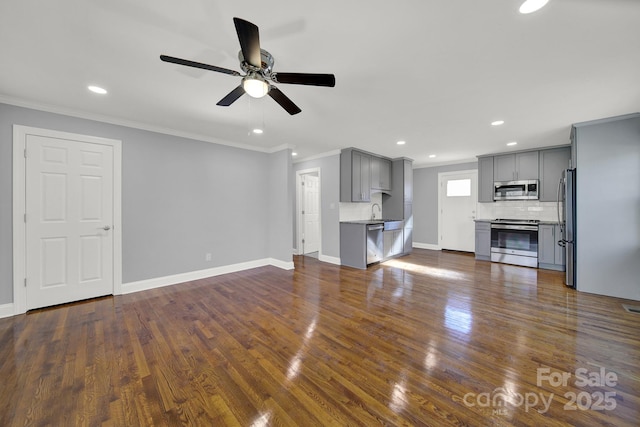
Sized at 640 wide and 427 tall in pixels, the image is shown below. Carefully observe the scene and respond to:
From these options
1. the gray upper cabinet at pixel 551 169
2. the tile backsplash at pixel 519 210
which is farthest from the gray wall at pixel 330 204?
the gray upper cabinet at pixel 551 169

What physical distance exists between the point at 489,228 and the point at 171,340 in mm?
6142

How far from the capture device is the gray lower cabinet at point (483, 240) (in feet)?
17.9

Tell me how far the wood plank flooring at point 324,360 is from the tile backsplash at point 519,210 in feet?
8.11

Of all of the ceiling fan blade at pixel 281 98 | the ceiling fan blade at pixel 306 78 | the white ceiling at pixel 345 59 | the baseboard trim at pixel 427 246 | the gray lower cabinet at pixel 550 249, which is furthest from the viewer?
the baseboard trim at pixel 427 246

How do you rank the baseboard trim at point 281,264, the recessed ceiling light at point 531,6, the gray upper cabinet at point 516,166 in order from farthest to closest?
the gray upper cabinet at point 516,166 < the baseboard trim at point 281,264 < the recessed ceiling light at point 531,6

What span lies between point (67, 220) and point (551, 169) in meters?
8.40

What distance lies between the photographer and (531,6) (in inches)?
58.1

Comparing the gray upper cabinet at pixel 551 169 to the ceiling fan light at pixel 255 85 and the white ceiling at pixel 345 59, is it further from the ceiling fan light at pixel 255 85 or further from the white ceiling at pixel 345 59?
the ceiling fan light at pixel 255 85

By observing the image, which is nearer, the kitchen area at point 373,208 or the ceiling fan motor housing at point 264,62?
the ceiling fan motor housing at point 264,62

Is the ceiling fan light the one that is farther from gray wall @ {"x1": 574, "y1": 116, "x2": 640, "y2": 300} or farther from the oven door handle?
the oven door handle

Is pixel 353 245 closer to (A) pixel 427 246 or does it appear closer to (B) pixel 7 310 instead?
(A) pixel 427 246

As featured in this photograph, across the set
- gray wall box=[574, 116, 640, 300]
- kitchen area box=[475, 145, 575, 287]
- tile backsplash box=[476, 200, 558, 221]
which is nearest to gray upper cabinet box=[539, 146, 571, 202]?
kitchen area box=[475, 145, 575, 287]

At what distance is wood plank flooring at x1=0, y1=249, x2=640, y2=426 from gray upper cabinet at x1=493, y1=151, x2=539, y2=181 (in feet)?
9.29

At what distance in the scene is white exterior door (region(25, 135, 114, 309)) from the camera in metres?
2.99
